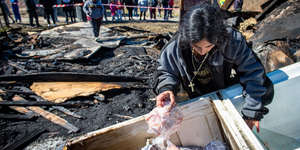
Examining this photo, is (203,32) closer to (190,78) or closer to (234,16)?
(190,78)

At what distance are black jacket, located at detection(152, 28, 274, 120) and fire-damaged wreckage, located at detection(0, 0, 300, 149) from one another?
1936 mm

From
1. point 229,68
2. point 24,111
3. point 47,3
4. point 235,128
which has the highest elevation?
point 47,3

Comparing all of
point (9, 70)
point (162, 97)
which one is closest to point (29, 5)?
point (9, 70)

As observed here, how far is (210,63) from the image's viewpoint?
178 cm

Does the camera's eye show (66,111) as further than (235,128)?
Yes

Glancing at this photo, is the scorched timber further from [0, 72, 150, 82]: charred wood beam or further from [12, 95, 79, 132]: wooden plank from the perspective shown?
[0, 72, 150, 82]: charred wood beam

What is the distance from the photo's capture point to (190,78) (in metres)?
1.92

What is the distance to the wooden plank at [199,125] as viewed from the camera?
6.04 feet

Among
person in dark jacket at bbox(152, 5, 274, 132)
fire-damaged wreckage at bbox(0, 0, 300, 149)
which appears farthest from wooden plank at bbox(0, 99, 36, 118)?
person in dark jacket at bbox(152, 5, 274, 132)

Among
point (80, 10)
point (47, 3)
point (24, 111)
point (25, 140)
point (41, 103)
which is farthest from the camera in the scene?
point (80, 10)

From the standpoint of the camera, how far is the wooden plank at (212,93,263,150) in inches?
52.1

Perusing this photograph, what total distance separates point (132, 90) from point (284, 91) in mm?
3056

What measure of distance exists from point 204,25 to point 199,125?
42.6 inches

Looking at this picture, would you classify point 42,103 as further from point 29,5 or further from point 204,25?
point 29,5
